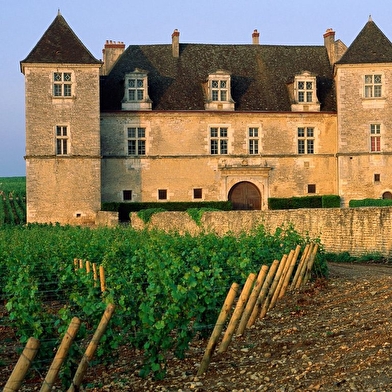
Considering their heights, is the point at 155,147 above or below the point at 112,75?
below

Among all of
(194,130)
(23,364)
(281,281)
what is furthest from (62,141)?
(23,364)

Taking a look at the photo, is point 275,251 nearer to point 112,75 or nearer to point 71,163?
point 71,163

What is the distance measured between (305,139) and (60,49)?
1226 cm

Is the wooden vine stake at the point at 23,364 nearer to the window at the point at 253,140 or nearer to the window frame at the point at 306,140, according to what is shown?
the window at the point at 253,140

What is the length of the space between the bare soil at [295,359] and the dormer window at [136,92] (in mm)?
23739

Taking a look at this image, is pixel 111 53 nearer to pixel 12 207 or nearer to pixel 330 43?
pixel 330 43

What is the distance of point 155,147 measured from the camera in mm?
34312

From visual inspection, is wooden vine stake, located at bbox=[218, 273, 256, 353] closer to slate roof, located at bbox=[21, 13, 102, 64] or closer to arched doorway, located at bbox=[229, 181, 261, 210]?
slate roof, located at bbox=[21, 13, 102, 64]

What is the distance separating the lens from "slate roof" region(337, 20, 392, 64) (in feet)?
111

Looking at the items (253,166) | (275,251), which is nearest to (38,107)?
(253,166)

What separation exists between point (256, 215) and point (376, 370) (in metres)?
15.5

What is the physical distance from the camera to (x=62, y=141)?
107ft

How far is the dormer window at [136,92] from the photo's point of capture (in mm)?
34094

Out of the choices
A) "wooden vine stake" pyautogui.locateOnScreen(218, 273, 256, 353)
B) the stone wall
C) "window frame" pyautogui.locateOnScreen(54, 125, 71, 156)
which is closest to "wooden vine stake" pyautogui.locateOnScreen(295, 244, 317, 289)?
the stone wall
